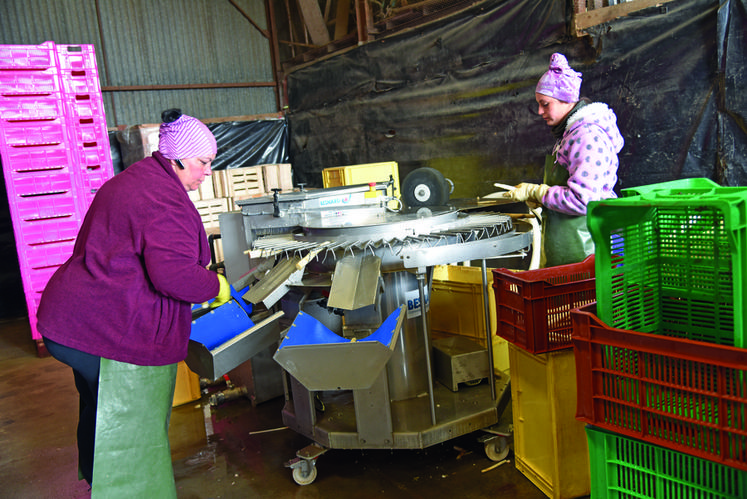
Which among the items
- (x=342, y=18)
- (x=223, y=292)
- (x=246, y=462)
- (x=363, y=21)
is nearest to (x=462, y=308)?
(x=246, y=462)

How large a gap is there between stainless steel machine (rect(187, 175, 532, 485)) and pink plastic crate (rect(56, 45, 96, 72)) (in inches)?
106

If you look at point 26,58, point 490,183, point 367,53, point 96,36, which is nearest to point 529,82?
point 490,183

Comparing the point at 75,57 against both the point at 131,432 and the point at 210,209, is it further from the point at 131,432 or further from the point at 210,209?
the point at 131,432

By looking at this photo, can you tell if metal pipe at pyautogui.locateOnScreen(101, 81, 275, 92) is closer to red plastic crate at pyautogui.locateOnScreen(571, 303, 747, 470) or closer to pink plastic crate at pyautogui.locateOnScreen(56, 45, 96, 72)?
pink plastic crate at pyautogui.locateOnScreen(56, 45, 96, 72)

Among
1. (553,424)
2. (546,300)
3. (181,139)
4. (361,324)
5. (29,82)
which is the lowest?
(553,424)

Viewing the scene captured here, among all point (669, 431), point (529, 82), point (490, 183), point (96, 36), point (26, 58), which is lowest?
point (669, 431)

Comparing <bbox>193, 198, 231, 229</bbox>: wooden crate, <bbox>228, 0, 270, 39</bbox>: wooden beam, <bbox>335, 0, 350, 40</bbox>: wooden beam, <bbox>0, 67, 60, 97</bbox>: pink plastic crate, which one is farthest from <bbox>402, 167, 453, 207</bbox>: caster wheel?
<bbox>228, 0, 270, 39</bbox>: wooden beam

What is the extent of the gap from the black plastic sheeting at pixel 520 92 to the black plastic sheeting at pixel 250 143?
71 cm

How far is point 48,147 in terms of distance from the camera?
14.9 feet

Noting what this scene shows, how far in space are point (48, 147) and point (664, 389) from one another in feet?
15.5

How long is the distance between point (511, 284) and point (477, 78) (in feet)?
8.80

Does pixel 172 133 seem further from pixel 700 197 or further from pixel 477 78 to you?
pixel 477 78

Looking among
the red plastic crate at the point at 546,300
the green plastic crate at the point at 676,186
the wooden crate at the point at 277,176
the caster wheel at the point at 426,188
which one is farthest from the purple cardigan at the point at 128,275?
the wooden crate at the point at 277,176

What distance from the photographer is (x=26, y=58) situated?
441 centimetres
